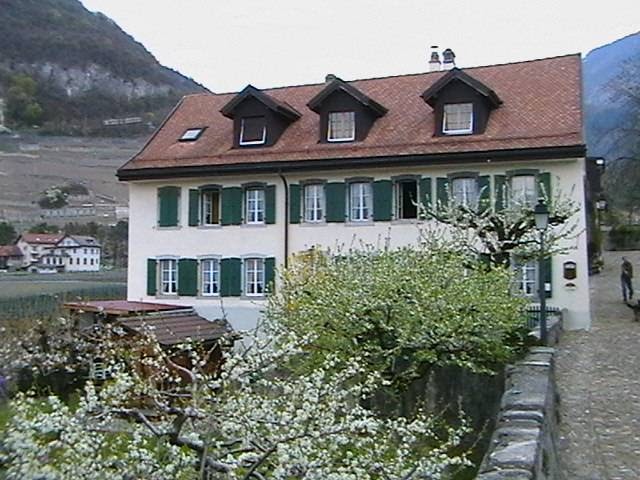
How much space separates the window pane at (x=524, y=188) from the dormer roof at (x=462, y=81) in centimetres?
276

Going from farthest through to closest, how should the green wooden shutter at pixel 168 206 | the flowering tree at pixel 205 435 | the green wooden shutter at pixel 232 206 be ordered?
the green wooden shutter at pixel 168 206 → the green wooden shutter at pixel 232 206 → the flowering tree at pixel 205 435

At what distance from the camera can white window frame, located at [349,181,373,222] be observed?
23.6m

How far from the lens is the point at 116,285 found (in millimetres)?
29984

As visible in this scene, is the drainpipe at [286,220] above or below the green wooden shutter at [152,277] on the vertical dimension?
above

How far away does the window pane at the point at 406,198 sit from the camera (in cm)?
2319

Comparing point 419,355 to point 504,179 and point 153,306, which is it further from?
point 153,306

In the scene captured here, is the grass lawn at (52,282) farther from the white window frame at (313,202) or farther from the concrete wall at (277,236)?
the white window frame at (313,202)

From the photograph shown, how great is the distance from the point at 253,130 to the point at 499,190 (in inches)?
329

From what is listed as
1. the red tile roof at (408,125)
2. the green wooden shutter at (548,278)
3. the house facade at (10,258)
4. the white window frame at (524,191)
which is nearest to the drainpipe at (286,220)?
the red tile roof at (408,125)

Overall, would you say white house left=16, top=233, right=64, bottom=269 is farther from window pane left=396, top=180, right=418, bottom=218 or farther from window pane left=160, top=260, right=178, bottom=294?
window pane left=396, top=180, right=418, bottom=218

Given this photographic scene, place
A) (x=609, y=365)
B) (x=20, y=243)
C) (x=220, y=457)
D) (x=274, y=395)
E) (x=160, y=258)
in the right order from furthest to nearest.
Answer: (x=20, y=243)
(x=160, y=258)
(x=609, y=365)
(x=274, y=395)
(x=220, y=457)

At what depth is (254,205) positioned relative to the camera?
985 inches

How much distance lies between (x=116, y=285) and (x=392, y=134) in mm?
12377

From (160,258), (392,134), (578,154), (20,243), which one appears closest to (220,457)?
(578,154)
